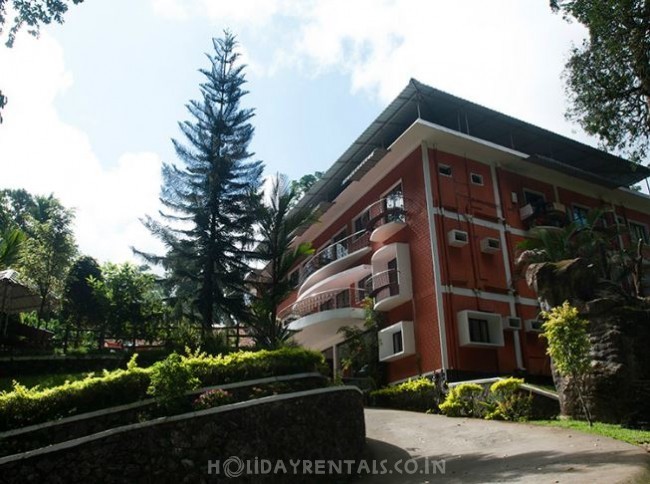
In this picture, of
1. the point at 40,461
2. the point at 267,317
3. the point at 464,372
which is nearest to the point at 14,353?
the point at 267,317

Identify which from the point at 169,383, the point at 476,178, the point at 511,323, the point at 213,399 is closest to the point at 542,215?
the point at 476,178

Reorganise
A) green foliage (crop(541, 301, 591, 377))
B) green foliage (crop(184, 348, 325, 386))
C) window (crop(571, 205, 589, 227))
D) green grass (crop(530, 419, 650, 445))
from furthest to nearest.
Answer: window (crop(571, 205, 589, 227))
green foliage (crop(541, 301, 591, 377))
green foliage (crop(184, 348, 325, 386))
green grass (crop(530, 419, 650, 445))

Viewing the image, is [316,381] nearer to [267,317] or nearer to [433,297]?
[267,317]

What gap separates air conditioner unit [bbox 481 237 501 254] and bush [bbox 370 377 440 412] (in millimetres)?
5367

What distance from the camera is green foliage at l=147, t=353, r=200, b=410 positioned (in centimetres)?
938

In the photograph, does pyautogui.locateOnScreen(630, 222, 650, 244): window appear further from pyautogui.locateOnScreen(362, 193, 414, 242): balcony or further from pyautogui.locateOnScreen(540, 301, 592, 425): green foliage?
pyautogui.locateOnScreen(540, 301, 592, 425): green foliage

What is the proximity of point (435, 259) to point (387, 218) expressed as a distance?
3292 millimetres

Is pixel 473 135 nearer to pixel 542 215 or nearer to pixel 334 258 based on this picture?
pixel 542 215

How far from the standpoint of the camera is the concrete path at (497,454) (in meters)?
7.81

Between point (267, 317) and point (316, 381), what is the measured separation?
14.8ft

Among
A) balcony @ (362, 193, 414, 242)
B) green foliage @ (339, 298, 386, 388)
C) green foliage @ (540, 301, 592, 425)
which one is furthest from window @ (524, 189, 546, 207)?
green foliage @ (540, 301, 592, 425)

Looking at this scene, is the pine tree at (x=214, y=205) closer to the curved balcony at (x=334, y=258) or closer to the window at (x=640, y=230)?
the curved balcony at (x=334, y=258)

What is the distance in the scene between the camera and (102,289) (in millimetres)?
17609

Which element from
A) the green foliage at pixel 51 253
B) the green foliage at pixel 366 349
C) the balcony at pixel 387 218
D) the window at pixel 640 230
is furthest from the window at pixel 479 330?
the green foliage at pixel 51 253
